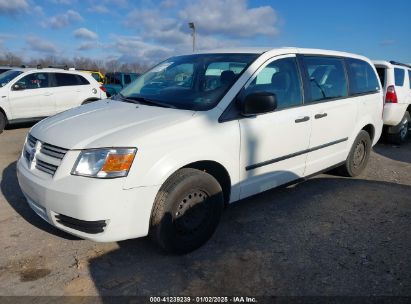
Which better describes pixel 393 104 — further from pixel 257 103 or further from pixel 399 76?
pixel 257 103

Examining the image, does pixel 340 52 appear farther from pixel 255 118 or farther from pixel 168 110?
pixel 168 110

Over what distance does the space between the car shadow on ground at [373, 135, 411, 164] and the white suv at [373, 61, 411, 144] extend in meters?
0.18

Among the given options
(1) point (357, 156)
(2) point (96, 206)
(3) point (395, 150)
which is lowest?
(3) point (395, 150)

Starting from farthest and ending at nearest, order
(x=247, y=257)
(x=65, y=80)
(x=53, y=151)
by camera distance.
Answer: (x=65, y=80) → (x=247, y=257) → (x=53, y=151)

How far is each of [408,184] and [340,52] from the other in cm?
220

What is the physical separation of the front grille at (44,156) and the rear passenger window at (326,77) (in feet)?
9.00

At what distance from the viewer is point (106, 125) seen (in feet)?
9.79

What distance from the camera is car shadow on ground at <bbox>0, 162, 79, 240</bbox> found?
11.5 feet

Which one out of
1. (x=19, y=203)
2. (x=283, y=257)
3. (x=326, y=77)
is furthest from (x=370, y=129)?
(x=19, y=203)

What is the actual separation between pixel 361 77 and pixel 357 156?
1.15 meters

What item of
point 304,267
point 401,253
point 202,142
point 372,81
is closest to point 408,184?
point 372,81

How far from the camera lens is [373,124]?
5301mm

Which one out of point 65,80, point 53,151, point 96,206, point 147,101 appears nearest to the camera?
point 96,206

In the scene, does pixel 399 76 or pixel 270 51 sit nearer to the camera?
pixel 270 51
